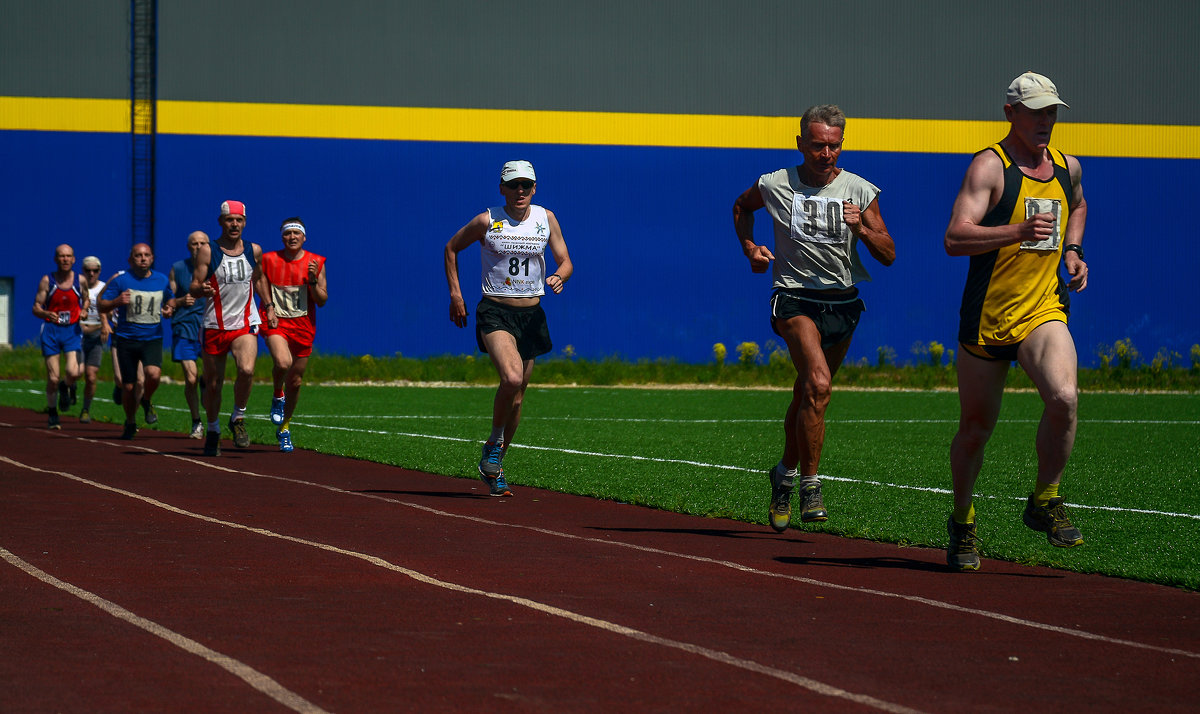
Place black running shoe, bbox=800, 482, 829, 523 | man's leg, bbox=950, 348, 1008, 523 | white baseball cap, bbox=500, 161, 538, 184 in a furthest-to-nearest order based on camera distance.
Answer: white baseball cap, bbox=500, 161, 538, 184, black running shoe, bbox=800, 482, 829, 523, man's leg, bbox=950, 348, 1008, 523

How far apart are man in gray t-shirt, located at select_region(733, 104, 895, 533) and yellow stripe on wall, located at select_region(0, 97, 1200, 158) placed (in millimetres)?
25606

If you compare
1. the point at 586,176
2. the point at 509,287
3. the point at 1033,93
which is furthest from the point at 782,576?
the point at 586,176

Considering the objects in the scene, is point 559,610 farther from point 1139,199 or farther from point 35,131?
point 1139,199

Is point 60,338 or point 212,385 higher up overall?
point 60,338

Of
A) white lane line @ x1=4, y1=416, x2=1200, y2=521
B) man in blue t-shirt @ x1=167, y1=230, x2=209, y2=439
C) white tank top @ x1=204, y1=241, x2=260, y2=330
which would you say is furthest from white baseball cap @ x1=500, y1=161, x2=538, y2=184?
man in blue t-shirt @ x1=167, y1=230, x2=209, y2=439

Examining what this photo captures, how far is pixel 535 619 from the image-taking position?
5.71m

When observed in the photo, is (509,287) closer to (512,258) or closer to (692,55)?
(512,258)

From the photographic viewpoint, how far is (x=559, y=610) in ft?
19.4

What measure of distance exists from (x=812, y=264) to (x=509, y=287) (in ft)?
8.83

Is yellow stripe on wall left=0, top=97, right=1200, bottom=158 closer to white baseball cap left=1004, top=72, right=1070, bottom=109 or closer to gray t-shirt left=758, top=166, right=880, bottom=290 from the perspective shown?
gray t-shirt left=758, top=166, right=880, bottom=290

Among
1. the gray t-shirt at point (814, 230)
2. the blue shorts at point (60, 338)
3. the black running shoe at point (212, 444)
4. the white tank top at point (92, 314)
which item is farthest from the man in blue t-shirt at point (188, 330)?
the gray t-shirt at point (814, 230)

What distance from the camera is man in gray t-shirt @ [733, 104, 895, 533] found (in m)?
8.17

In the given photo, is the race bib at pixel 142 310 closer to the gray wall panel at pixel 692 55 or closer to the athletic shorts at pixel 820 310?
the athletic shorts at pixel 820 310

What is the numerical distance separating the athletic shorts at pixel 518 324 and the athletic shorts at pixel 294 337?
4070 millimetres
